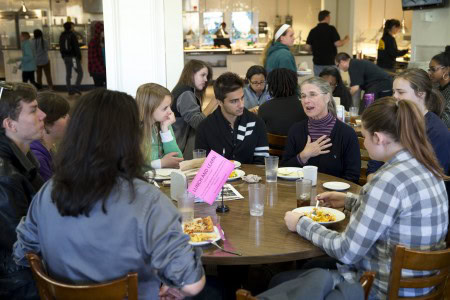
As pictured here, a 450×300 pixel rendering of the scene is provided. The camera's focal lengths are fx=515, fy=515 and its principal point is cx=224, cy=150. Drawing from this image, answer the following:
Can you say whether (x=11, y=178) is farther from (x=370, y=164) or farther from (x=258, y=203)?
(x=370, y=164)

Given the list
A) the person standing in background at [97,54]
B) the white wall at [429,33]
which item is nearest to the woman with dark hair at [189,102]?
the white wall at [429,33]

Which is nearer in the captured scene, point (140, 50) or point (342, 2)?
point (140, 50)

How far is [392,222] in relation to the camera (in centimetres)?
175

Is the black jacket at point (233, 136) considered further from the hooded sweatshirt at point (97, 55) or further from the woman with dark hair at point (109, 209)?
the hooded sweatshirt at point (97, 55)

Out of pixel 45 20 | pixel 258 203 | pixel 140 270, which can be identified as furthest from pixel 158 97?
pixel 45 20

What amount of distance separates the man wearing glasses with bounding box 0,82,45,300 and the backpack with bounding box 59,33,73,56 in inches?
355

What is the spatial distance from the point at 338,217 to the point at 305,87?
1305 millimetres

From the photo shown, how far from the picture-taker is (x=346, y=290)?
1335mm

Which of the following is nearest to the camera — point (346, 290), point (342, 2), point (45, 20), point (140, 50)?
point (346, 290)

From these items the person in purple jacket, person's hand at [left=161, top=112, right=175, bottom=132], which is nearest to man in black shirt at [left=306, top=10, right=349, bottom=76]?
person's hand at [left=161, top=112, right=175, bottom=132]

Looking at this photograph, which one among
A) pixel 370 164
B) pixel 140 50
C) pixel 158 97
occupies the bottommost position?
pixel 370 164

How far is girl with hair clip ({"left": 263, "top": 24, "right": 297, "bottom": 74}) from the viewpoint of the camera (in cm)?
550

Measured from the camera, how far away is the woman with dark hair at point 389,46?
7766mm

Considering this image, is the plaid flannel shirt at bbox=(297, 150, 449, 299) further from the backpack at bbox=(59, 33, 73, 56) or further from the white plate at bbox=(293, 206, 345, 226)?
the backpack at bbox=(59, 33, 73, 56)
